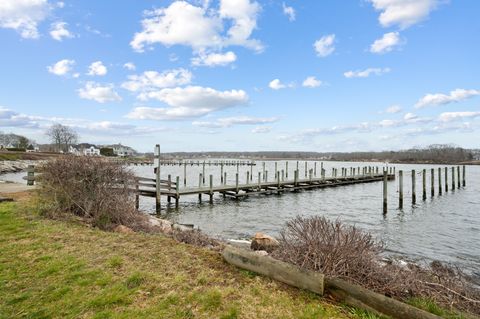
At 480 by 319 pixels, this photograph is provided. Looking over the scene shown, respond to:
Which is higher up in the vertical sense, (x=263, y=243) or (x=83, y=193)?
(x=83, y=193)

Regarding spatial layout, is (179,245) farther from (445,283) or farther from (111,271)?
(445,283)

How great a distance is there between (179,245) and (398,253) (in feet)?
27.9

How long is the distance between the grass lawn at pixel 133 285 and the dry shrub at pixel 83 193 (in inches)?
85.8

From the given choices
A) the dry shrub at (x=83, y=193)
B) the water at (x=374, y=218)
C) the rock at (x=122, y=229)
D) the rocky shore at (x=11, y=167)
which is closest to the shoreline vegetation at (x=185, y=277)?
the rock at (x=122, y=229)

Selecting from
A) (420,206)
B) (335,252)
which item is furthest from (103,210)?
(420,206)

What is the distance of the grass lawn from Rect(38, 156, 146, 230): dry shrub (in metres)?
2.18

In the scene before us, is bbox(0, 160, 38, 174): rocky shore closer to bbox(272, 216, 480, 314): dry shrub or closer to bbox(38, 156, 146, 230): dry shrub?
bbox(38, 156, 146, 230): dry shrub

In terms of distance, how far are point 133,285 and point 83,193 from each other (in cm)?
517

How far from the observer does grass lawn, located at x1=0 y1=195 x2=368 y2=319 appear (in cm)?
368

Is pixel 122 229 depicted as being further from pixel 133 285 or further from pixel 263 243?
pixel 133 285

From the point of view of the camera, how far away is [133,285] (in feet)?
14.1

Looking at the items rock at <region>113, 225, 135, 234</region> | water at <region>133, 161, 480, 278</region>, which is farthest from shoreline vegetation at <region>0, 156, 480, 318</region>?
water at <region>133, 161, 480, 278</region>

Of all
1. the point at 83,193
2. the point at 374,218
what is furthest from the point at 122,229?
the point at 374,218

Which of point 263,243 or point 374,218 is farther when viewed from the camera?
point 374,218
